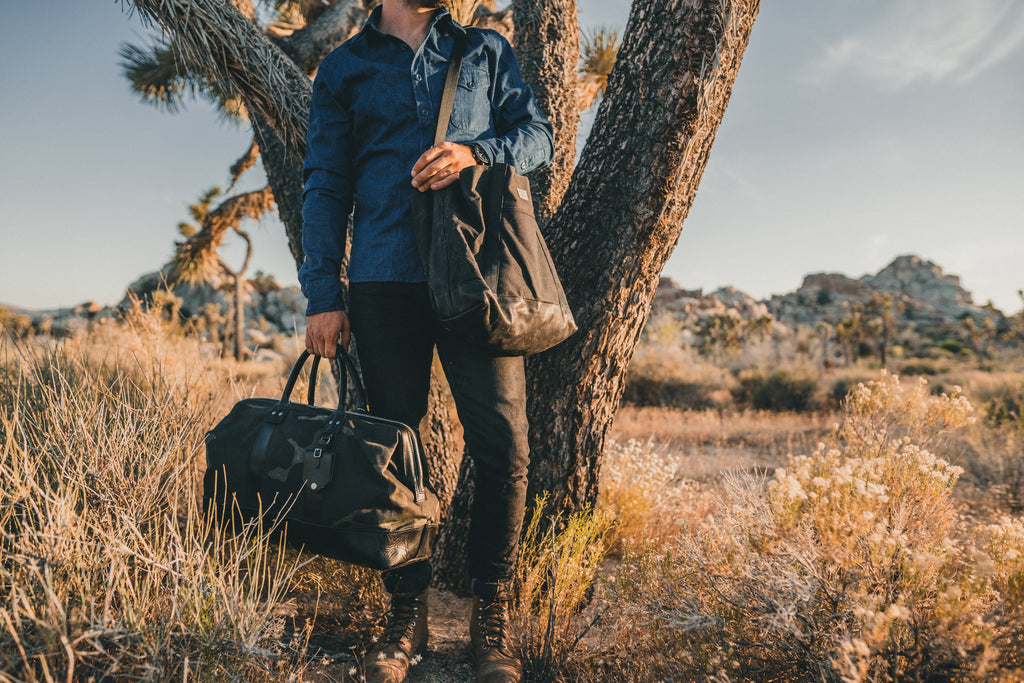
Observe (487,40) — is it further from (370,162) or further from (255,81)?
(255,81)

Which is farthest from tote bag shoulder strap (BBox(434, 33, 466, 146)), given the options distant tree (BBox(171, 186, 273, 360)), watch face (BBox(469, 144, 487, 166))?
distant tree (BBox(171, 186, 273, 360))

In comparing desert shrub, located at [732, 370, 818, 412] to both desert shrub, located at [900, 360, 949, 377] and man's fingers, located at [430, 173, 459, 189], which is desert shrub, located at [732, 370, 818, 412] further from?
desert shrub, located at [900, 360, 949, 377]

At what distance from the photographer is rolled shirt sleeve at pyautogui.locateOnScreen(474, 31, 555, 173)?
5.87ft

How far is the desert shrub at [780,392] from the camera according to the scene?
1023 centimetres

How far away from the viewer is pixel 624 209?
209 centimetres

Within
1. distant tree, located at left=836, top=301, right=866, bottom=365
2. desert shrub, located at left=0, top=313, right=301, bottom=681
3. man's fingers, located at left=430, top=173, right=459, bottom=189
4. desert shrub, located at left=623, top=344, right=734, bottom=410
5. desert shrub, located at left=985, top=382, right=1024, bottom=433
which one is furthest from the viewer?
distant tree, located at left=836, top=301, right=866, bottom=365

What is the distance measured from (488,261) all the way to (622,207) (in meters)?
0.77

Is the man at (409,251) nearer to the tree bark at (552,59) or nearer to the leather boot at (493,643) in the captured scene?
the leather boot at (493,643)

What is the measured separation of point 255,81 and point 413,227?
1763mm

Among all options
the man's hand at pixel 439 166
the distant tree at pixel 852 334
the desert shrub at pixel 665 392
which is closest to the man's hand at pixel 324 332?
the man's hand at pixel 439 166

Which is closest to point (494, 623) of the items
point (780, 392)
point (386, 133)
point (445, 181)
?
point (445, 181)

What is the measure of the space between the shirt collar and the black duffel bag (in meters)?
1.26

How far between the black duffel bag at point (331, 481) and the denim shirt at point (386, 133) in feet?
1.38

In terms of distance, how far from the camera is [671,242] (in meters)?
2.16
